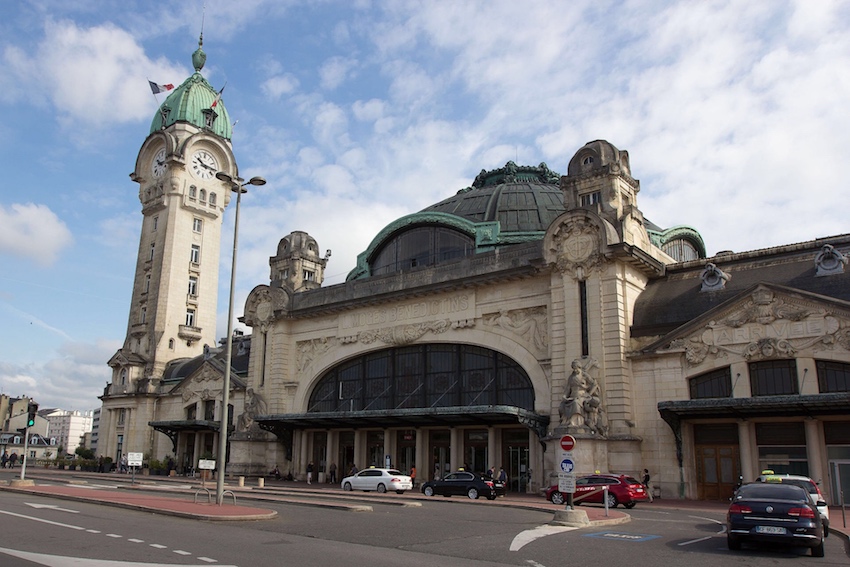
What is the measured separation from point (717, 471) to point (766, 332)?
700 centimetres

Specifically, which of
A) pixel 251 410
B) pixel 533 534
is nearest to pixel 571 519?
pixel 533 534

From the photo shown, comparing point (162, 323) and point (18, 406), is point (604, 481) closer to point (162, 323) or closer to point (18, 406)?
point (162, 323)

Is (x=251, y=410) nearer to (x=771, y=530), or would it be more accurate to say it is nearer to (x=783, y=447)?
(x=783, y=447)

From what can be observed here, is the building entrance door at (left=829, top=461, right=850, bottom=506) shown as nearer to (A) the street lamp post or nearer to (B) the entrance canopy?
(B) the entrance canopy

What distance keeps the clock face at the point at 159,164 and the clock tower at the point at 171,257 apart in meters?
0.10

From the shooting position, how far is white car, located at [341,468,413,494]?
3703 cm

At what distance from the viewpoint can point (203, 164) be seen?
75438 millimetres

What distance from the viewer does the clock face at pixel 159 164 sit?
2938 inches

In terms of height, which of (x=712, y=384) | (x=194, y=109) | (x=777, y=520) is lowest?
(x=777, y=520)

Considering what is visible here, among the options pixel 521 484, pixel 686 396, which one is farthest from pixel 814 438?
pixel 521 484

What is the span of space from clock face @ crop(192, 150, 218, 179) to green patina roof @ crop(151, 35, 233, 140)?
297 centimetres

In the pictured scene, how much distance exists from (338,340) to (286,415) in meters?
6.60

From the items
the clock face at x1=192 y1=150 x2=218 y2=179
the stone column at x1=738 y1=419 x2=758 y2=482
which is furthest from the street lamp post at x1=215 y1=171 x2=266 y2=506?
the clock face at x1=192 y1=150 x2=218 y2=179

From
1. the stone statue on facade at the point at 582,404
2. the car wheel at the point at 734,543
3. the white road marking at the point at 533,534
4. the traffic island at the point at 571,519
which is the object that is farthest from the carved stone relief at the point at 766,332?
the car wheel at the point at 734,543
